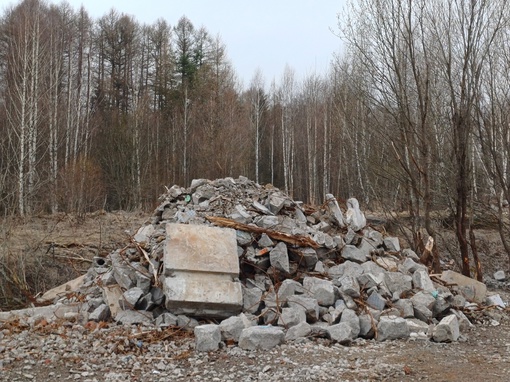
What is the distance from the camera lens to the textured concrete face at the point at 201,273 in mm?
5879

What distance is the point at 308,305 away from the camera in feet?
19.8

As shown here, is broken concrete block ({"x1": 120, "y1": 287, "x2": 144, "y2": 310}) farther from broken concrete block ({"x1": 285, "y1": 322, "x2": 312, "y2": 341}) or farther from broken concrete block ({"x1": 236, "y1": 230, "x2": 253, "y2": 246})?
broken concrete block ({"x1": 285, "y1": 322, "x2": 312, "y2": 341})

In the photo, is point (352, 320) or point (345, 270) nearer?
point (352, 320)

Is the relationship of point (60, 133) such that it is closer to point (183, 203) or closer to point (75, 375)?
point (183, 203)

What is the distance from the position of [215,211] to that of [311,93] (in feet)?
80.0

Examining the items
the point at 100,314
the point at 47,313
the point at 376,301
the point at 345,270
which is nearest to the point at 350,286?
the point at 376,301

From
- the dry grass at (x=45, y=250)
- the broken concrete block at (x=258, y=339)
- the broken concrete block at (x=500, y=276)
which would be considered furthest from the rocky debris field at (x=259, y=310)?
the broken concrete block at (x=500, y=276)

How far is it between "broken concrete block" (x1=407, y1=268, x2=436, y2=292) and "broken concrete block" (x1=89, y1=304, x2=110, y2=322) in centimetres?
407

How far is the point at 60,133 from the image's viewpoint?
2297 centimetres

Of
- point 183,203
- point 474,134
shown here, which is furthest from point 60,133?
Result: point 474,134

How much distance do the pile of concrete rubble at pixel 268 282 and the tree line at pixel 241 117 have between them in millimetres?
2884

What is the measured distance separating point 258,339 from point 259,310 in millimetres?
1044

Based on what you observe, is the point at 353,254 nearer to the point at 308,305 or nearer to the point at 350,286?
the point at 350,286

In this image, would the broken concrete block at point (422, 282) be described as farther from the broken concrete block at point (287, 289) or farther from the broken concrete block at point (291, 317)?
the broken concrete block at point (291, 317)
